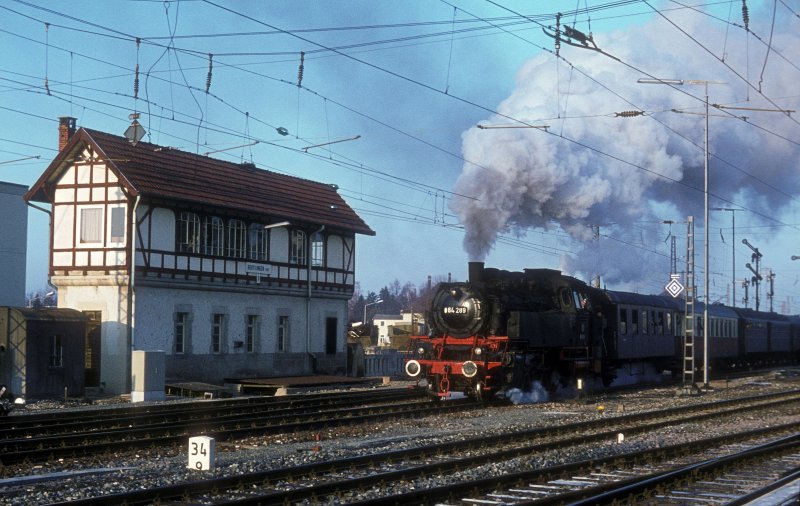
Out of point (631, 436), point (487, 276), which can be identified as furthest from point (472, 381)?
point (631, 436)

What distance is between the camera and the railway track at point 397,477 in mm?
9805

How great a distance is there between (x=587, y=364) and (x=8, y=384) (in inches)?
604

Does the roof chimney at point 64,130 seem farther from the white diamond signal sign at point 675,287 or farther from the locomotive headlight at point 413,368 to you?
the white diamond signal sign at point 675,287

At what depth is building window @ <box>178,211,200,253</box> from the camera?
30856mm

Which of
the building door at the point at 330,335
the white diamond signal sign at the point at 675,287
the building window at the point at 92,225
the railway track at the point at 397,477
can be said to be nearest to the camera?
the railway track at the point at 397,477

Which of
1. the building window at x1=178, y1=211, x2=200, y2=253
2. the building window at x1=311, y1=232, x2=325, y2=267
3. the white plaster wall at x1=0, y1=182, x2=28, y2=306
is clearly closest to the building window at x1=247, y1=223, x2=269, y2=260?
the building window at x1=178, y1=211, x2=200, y2=253

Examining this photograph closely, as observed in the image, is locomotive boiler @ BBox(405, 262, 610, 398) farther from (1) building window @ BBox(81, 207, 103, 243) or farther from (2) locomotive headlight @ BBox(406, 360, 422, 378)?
(1) building window @ BBox(81, 207, 103, 243)

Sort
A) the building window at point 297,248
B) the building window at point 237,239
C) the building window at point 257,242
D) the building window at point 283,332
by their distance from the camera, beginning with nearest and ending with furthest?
the building window at point 237,239
the building window at point 257,242
the building window at point 283,332
the building window at point 297,248

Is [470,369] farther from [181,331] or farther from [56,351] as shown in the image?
[181,331]

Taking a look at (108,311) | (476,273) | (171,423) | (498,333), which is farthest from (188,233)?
(171,423)

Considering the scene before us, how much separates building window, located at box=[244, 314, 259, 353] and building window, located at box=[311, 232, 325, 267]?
4.07m

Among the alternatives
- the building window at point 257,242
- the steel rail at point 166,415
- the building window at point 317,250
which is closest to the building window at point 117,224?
the building window at point 257,242

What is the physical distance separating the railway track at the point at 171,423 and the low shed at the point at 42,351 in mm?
5434

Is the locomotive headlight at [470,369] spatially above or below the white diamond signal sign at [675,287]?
below
